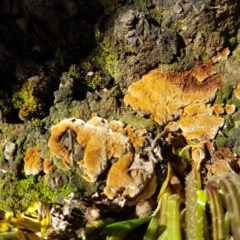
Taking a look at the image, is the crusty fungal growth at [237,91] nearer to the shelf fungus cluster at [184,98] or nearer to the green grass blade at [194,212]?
the shelf fungus cluster at [184,98]

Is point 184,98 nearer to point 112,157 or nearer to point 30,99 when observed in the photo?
point 112,157

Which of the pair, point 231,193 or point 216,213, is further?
point 216,213

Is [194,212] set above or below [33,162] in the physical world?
below

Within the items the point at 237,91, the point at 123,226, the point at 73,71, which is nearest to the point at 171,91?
the point at 237,91

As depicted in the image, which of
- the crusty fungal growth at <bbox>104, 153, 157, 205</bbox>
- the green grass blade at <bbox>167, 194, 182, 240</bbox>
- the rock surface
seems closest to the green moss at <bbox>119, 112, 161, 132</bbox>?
the rock surface

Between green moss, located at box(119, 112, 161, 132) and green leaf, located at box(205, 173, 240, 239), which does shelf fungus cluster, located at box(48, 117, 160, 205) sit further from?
green leaf, located at box(205, 173, 240, 239)

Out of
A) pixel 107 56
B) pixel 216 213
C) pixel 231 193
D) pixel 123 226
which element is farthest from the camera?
pixel 107 56

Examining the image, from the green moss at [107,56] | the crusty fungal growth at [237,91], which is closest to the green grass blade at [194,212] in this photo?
the crusty fungal growth at [237,91]
